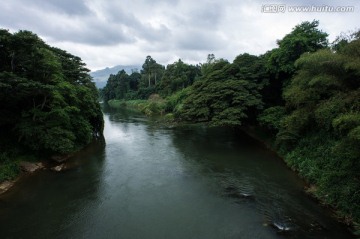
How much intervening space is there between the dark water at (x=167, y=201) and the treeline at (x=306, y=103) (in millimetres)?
1641

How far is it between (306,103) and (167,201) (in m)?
12.6

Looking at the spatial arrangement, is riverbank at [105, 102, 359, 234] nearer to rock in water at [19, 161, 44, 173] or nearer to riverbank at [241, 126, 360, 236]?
riverbank at [241, 126, 360, 236]

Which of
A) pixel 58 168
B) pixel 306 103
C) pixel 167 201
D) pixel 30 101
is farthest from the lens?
pixel 30 101

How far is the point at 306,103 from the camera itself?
20281 millimetres

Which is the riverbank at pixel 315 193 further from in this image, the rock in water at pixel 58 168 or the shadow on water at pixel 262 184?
the rock in water at pixel 58 168

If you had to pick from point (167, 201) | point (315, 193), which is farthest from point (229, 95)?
point (167, 201)

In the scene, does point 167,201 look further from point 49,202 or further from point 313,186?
point 313,186

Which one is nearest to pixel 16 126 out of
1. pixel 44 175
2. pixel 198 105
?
pixel 44 175

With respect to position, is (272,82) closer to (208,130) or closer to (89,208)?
(208,130)

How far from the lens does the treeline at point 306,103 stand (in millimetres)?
14070

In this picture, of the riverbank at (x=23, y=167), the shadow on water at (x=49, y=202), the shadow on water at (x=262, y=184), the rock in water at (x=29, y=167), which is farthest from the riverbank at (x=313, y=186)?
the rock in water at (x=29, y=167)

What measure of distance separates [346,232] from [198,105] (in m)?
20.9

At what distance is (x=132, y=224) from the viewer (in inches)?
542

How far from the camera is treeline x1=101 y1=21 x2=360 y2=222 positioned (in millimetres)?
14070
